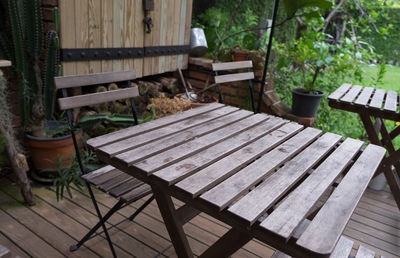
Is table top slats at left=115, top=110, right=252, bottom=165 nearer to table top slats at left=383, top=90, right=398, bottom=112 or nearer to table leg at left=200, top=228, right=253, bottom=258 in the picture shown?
table leg at left=200, top=228, right=253, bottom=258

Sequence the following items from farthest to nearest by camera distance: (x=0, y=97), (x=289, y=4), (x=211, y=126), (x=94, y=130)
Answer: (x=289, y=4) → (x=94, y=130) → (x=0, y=97) → (x=211, y=126)

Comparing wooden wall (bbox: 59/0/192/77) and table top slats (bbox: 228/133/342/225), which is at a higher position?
wooden wall (bbox: 59/0/192/77)

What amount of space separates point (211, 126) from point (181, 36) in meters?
2.36

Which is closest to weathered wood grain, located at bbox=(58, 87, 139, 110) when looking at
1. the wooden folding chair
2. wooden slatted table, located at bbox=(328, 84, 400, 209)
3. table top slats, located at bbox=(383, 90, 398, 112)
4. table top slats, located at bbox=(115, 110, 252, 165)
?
the wooden folding chair

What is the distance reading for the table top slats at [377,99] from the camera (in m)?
2.32

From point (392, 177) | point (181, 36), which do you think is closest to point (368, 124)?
point (392, 177)

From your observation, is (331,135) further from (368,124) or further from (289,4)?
(289,4)

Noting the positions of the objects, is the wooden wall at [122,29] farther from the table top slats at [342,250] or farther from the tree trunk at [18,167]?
the table top slats at [342,250]

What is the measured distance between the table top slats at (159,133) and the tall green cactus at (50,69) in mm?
1254

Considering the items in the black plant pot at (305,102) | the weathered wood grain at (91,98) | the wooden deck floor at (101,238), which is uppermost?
the weathered wood grain at (91,98)

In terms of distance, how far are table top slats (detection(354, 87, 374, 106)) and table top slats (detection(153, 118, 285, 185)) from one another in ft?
2.93

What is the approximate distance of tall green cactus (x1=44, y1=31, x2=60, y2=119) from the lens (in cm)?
233

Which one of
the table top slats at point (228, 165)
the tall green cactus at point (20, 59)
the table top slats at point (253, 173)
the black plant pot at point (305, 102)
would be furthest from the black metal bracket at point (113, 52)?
the table top slats at point (253, 173)

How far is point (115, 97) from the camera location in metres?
1.95
